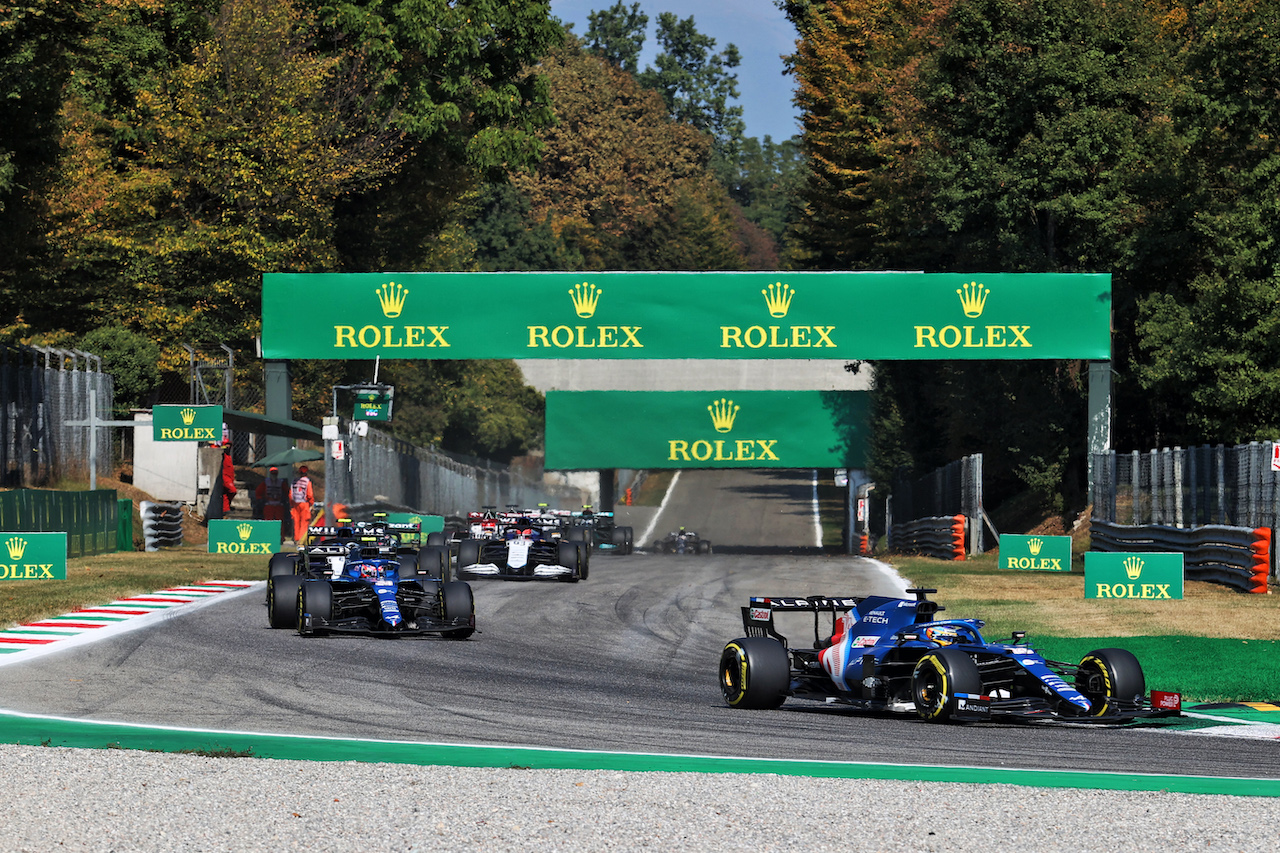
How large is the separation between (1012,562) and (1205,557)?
605cm

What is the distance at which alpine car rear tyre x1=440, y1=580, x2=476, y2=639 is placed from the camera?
58.6 ft

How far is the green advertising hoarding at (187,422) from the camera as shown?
30016 millimetres

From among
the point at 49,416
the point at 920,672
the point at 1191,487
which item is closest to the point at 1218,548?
the point at 1191,487

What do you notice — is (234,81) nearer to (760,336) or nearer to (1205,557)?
(760,336)

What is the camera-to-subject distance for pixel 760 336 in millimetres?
35688

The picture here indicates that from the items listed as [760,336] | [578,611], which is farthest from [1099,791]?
[760,336]

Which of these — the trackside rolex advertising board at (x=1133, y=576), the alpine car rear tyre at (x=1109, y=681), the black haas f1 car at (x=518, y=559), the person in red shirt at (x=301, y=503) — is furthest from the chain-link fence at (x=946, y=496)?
the alpine car rear tyre at (x=1109, y=681)

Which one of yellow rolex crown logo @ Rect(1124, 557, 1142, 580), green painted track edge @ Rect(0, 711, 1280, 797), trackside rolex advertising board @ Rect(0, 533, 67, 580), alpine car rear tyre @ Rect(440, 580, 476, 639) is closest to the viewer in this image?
green painted track edge @ Rect(0, 711, 1280, 797)

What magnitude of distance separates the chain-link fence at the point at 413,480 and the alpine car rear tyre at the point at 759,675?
2289 centimetres

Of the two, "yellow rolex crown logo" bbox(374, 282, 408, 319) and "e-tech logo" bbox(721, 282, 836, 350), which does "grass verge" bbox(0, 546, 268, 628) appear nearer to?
"yellow rolex crown logo" bbox(374, 282, 408, 319)

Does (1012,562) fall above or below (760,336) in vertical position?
below

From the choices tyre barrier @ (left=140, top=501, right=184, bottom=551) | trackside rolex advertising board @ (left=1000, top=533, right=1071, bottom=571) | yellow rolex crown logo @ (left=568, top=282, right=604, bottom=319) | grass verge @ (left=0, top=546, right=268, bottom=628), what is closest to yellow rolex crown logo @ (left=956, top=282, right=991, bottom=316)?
trackside rolex advertising board @ (left=1000, top=533, right=1071, bottom=571)

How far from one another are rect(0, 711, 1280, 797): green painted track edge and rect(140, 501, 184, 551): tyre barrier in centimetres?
2318

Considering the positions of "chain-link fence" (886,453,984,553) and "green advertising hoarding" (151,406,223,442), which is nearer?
"green advertising hoarding" (151,406,223,442)
